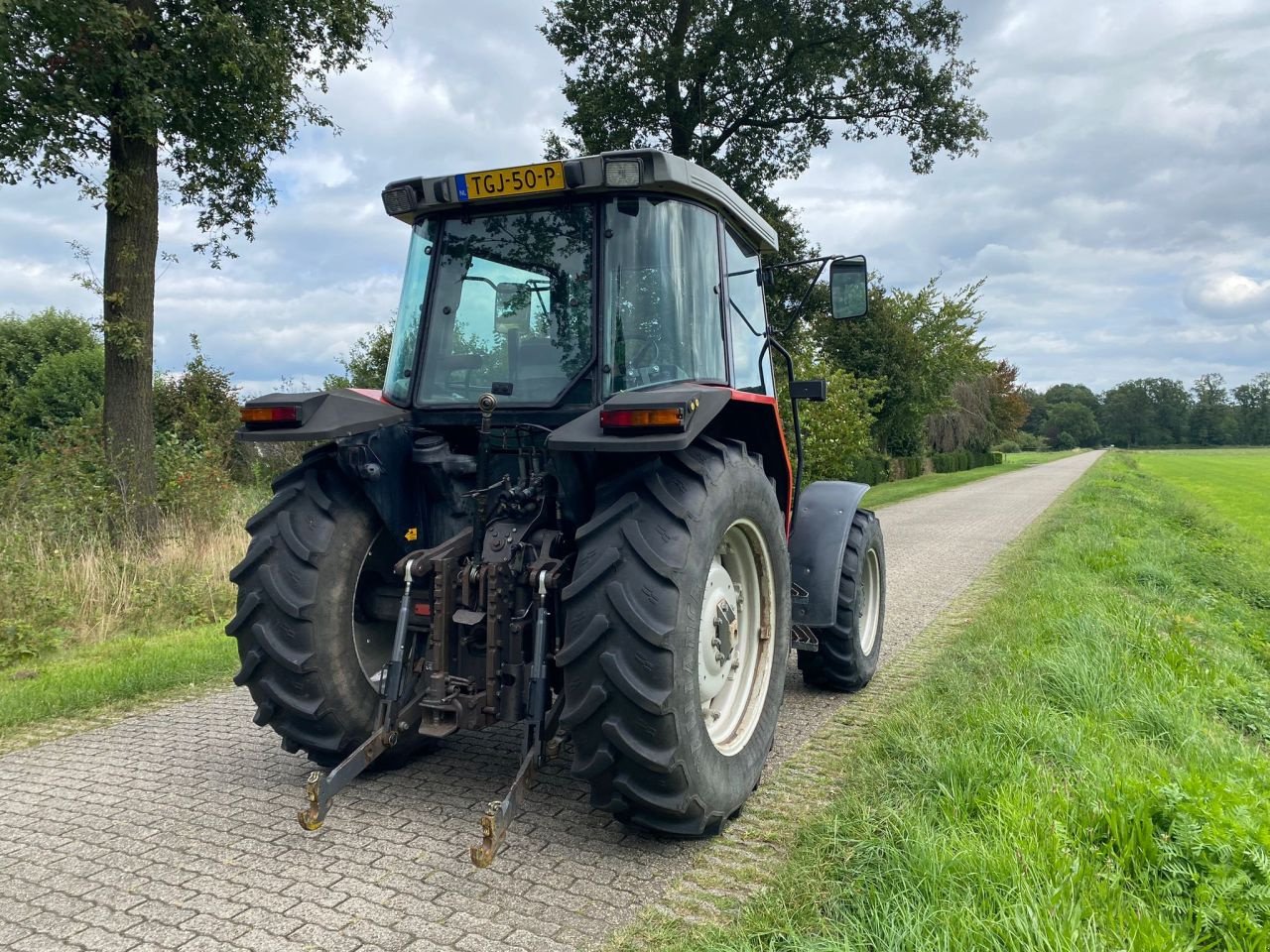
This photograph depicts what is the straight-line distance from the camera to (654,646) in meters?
2.80

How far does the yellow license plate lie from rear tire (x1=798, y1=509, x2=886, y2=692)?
267cm

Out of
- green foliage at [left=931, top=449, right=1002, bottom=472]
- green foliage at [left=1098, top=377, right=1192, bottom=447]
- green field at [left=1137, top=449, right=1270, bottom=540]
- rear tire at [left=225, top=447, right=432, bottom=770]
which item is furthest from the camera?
green foliage at [left=1098, top=377, right=1192, bottom=447]

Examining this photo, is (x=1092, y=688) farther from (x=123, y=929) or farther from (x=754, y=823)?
(x=123, y=929)

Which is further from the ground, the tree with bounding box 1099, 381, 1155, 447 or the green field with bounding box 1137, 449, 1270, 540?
the tree with bounding box 1099, 381, 1155, 447

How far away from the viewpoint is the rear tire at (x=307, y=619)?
334 centimetres

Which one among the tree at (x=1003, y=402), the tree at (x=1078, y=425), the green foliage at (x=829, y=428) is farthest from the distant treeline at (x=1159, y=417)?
the green foliage at (x=829, y=428)

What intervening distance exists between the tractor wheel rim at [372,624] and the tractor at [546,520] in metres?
0.02

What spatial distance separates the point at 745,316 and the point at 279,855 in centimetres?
315

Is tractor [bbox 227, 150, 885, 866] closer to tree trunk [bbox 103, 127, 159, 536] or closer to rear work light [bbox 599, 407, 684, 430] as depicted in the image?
rear work light [bbox 599, 407, 684, 430]

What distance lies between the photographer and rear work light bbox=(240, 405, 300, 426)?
3.36 metres

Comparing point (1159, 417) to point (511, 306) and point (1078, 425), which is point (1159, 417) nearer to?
point (1078, 425)

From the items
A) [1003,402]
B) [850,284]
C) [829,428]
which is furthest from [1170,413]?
[850,284]

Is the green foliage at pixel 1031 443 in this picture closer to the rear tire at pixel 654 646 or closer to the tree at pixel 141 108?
the tree at pixel 141 108

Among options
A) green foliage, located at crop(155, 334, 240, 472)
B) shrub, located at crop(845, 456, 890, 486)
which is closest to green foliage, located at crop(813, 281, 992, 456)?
shrub, located at crop(845, 456, 890, 486)
